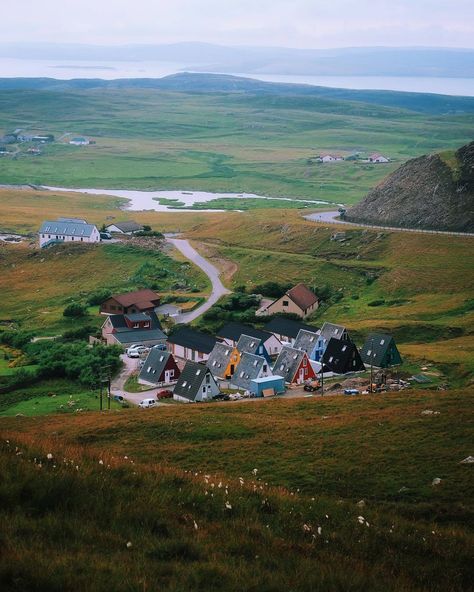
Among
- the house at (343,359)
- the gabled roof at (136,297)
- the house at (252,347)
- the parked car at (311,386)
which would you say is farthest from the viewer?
the gabled roof at (136,297)

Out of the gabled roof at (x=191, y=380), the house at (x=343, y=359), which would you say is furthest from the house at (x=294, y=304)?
the gabled roof at (x=191, y=380)

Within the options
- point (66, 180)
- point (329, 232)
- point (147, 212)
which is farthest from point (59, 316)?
point (66, 180)

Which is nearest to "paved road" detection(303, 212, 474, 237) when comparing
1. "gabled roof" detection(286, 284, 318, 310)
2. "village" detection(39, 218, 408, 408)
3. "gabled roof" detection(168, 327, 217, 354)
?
"gabled roof" detection(286, 284, 318, 310)

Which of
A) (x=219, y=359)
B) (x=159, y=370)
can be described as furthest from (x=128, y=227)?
(x=159, y=370)

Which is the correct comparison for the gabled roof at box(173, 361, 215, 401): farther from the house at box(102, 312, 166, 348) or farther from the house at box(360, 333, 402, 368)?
the house at box(102, 312, 166, 348)

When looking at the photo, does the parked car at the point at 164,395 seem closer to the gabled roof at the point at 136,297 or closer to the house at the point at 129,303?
the house at the point at 129,303

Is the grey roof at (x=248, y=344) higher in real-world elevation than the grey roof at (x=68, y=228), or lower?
lower

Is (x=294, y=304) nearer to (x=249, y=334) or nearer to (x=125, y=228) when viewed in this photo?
(x=249, y=334)
